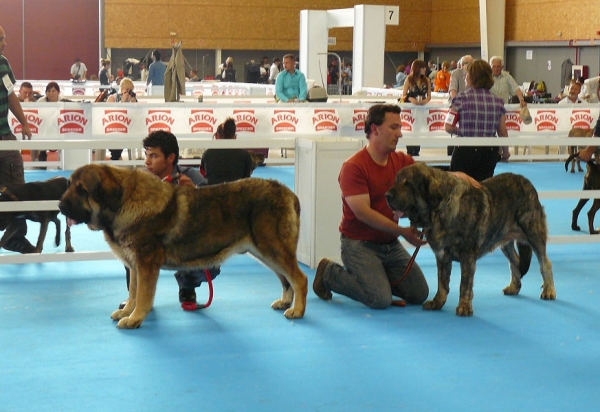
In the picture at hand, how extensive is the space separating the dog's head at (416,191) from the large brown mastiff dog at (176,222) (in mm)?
662

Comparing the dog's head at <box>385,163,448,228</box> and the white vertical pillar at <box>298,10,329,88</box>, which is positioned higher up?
the white vertical pillar at <box>298,10,329,88</box>

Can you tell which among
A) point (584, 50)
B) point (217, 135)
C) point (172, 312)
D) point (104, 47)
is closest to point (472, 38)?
point (584, 50)

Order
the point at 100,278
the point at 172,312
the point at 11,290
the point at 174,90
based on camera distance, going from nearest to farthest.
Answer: the point at 172,312 → the point at 11,290 → the point at 100,278 → the point at 174,90

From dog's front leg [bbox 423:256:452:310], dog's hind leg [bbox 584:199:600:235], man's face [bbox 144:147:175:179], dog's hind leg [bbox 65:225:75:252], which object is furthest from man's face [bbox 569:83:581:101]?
man's face [bbox 144:147:175:179]

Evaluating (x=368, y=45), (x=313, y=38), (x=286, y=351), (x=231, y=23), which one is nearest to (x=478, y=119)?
(x=286, y=351)

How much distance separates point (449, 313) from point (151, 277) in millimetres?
2075

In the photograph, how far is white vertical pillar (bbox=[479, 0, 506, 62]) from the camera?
3093cm

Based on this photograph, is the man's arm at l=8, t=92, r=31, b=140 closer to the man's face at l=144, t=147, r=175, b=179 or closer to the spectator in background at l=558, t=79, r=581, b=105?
the man's face at l=144, t=147, r=175, b=179

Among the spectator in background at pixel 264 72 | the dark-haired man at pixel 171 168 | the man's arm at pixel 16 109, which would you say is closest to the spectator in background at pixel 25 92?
the man's arm at pixel 16 109

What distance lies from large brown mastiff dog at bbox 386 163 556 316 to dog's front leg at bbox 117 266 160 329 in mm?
1594

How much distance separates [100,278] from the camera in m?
6.75

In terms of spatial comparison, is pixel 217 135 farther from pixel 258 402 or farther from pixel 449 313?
pixel 258 402

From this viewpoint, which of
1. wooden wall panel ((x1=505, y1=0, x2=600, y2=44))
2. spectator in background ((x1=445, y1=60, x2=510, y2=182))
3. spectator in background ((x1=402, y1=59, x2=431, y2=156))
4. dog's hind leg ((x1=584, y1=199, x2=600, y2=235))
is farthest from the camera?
wooden wall panel ((x1=505, y1=0, x2=600, y2=44))

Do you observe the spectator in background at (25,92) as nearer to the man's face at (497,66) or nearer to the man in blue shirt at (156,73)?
the man in blue shirt at (156,73)
